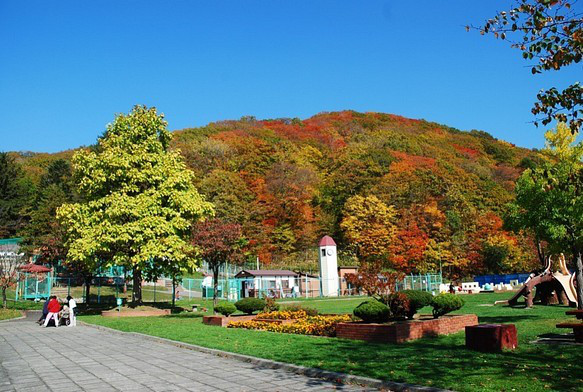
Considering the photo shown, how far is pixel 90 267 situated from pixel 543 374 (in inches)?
980

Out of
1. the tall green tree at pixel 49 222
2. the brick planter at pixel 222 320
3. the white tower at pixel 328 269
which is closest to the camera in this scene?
the brick planter at pixel 222 320

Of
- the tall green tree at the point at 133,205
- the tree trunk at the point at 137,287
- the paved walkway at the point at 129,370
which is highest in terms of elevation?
the tall green tree at the point at 133,205

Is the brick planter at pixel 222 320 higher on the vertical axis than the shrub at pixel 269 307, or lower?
lower

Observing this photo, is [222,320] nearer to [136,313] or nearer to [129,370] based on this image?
[129,370]

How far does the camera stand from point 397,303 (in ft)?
47.0

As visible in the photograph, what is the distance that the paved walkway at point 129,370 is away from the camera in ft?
26.4

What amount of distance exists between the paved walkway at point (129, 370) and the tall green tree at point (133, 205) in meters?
11.2

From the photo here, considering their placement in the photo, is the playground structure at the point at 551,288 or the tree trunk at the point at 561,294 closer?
the playground structure at the point at 551,288

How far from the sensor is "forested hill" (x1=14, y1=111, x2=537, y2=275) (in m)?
60.2

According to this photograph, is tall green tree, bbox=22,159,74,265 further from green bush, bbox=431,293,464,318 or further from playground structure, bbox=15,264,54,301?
green bush, bbox=431,293,464,318

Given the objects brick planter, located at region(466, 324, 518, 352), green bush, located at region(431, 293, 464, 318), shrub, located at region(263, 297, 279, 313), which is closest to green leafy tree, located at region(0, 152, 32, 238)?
shrub, located at region(263, 297, 279, 313)

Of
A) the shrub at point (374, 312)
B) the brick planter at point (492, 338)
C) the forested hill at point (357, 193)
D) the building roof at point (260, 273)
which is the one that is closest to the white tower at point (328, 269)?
the building roof at point (260, 273)

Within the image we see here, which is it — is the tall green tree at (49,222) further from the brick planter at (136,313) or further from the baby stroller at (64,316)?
the baby stroller at (64,316)

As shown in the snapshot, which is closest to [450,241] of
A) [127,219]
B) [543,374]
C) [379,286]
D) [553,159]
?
[553,159]
